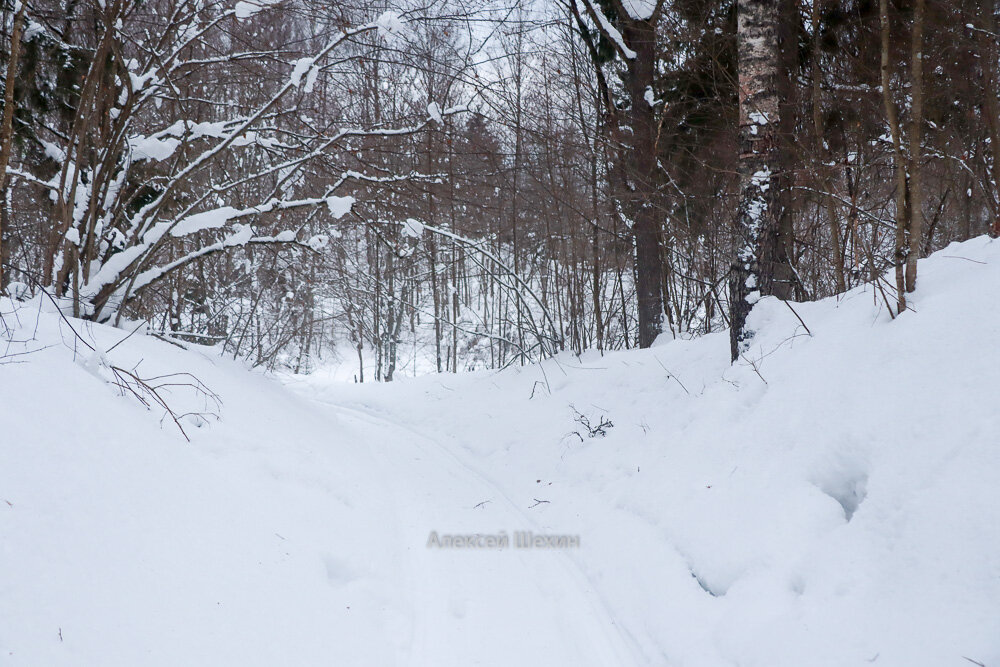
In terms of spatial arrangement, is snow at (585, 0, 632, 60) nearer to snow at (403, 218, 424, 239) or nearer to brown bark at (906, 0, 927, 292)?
snow at (403, 218, 424, 239)

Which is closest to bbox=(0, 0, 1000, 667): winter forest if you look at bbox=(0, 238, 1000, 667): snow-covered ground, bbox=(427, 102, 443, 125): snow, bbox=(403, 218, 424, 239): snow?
bbox=(0, 238, 1000, 667): snow-covered ground

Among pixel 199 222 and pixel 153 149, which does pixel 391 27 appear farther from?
pixel 153 149

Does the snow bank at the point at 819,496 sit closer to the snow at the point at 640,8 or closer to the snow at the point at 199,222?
the snow at the point at 199,222

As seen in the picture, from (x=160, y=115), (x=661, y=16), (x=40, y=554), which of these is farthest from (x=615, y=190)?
(x=40, y=554)

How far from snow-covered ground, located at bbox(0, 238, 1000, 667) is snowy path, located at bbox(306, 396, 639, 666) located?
19 millimetres

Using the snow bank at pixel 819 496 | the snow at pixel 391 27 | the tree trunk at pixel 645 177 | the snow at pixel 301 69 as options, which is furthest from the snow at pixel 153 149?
the tree trunk at pixel 645 177

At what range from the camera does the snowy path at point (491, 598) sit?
9.90ft

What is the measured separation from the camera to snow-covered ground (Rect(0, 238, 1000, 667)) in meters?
2.30

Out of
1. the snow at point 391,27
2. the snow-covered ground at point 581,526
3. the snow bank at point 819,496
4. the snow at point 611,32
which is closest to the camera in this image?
the snow-covered ground at point 581,526

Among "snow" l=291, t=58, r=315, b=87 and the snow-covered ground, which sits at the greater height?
"snow" l=291, t=58, r=315, b=87

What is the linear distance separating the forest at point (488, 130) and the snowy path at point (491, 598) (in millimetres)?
2780

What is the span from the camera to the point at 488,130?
9.59 meters

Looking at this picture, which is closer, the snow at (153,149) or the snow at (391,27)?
the snow at (391,27)

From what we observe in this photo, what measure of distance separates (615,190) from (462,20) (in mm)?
4360
